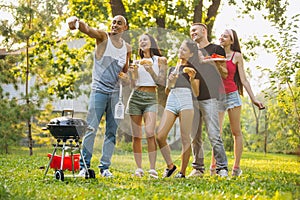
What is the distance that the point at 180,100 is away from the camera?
6.35 m

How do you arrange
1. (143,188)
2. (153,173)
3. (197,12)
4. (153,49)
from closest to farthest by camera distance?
(143,188), (153,173), (153,49), (197,12)

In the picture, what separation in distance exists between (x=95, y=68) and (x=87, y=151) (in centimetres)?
98

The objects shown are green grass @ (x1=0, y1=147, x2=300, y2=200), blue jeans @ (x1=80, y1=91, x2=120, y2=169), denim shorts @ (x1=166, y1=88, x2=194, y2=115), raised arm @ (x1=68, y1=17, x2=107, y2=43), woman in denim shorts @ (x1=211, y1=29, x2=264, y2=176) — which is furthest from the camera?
woman in denim shorts @ (x1=211, y1=29, x2=264, y2=176)

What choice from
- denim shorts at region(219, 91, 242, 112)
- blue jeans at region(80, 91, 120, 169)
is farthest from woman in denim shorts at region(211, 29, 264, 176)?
blue jeans at region(80, 91, 120, 169)

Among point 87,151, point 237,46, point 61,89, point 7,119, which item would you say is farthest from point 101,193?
point 61,89

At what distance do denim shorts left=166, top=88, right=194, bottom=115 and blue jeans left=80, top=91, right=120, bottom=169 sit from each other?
68cm

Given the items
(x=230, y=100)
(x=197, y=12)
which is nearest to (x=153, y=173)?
(x=230, y=100)

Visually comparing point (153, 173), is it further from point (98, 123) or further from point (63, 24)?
point (63, 24)

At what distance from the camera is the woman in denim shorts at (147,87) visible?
648cm

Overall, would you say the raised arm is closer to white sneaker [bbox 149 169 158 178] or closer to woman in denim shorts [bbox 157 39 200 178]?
woman in denim shorts [bbox 157 39 200 178]

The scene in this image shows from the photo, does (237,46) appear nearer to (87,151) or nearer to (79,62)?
(87,151)

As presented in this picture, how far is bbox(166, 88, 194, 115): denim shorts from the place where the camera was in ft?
20.8

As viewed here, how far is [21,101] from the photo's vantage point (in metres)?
15.1

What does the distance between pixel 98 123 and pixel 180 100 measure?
1.01 metres
